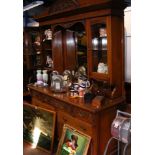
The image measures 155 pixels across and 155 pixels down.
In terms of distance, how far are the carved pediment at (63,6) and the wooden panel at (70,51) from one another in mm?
435

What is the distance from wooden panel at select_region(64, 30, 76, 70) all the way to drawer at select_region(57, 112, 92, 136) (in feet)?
2.95

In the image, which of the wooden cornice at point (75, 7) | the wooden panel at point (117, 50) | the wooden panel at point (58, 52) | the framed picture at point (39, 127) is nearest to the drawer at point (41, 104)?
the framed picture at point (39, 127)

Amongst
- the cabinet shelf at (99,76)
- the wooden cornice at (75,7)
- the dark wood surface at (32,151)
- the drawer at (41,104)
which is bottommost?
the dark wood surface at (32,151)

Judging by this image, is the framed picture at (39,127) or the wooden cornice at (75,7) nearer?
the wooden cornice at (75,7)

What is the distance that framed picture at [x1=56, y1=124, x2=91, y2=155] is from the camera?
2.51m

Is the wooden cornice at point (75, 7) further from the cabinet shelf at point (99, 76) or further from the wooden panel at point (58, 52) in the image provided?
the cabinet shelf at point (99, 76)

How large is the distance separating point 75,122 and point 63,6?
162 cm

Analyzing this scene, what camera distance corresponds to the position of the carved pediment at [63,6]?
2.76 metres

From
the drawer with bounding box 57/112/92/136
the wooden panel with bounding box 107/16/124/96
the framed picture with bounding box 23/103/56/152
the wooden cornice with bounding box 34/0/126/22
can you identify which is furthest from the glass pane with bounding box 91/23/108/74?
the framed picture with bounding box 23/103/56/152

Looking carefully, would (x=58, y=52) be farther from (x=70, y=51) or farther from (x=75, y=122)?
(x=75, y=122)

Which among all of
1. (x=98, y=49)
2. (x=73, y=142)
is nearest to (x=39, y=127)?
(x=73, y=142)

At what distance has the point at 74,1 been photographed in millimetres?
2748
